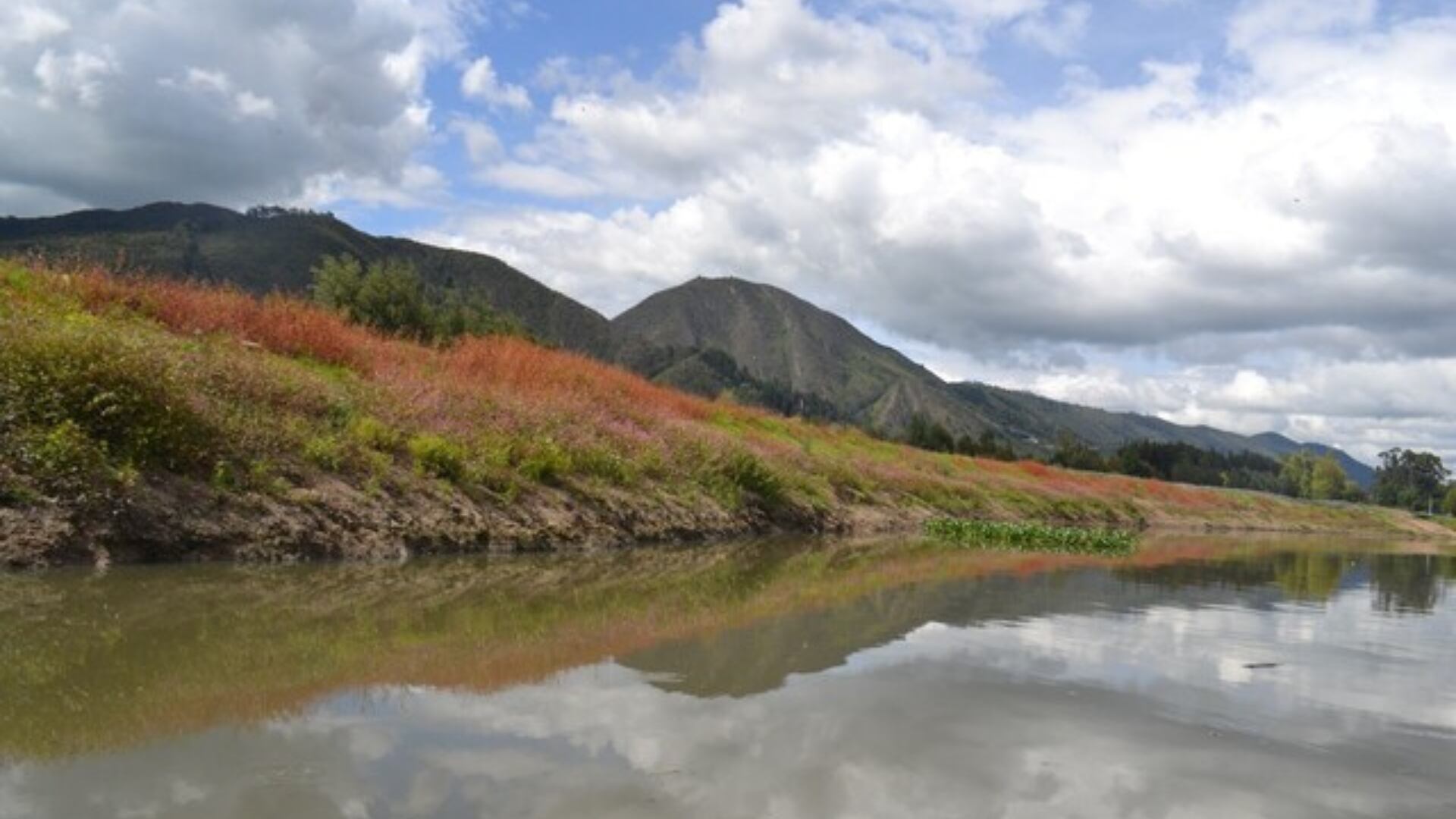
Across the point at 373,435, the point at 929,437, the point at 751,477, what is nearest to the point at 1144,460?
the point at 929,437

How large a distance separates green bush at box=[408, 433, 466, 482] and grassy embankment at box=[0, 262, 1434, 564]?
0.03 meters

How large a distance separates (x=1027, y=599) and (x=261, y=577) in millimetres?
9076

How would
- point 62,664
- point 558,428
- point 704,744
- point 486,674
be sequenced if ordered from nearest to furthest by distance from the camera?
point 704,744 → point 62,664 → point 486,674 → point 558,428

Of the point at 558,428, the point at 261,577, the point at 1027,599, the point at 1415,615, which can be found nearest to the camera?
the point at 261,577

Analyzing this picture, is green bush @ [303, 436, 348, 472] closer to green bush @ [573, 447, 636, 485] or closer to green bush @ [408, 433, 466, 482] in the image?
green bush @ [408, 433, 466, 482]

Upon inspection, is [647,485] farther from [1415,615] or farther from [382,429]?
[1415,615]

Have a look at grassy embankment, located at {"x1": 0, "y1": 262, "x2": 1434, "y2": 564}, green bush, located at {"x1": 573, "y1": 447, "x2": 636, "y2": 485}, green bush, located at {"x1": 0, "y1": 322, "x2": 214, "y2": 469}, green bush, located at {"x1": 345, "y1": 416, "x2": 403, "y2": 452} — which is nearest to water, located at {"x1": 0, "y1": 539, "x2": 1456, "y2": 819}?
grassy embankment, located at {"x1": 0, "y1": 262, "x2": 1434, "y2": 564}

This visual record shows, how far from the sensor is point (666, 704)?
19.6 ft

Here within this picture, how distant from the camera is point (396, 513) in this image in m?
13.0

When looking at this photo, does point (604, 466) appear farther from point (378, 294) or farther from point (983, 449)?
point (983, 449)

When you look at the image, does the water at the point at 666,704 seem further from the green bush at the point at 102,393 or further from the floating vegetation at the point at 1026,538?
the floating vegetation at the point at 1026,538

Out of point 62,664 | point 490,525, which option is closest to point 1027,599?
point 490,525

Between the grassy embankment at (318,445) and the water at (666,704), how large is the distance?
4.02ft

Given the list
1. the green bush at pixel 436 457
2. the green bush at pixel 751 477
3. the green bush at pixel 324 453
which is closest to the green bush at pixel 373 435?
the green bush at pixel 436 457
